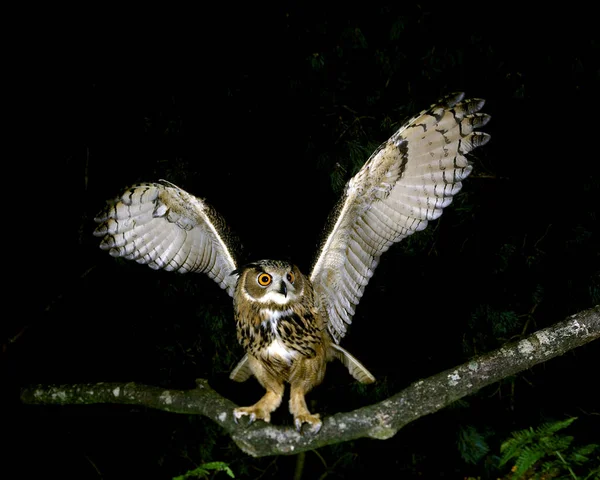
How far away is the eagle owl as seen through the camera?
6.45 feet

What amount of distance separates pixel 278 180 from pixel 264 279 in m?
1.15

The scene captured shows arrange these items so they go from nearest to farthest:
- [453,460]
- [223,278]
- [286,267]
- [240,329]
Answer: [286,267] < [240,329] < [223,278] < [453,460]

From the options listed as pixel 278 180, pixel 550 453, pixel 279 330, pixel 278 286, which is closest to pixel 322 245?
pixel 278 286

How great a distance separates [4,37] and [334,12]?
1839mm

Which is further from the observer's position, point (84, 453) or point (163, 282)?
point (163, 282)

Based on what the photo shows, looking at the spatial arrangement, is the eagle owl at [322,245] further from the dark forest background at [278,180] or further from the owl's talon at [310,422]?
the dark forest background at [278,180]

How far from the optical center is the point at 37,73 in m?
2.84

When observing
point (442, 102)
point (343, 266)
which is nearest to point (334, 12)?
point (442, 102)

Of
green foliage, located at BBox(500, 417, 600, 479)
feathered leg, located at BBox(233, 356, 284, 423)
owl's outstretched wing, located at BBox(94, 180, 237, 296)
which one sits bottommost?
green foliage, located at BBox(500, 417, 600, 479)

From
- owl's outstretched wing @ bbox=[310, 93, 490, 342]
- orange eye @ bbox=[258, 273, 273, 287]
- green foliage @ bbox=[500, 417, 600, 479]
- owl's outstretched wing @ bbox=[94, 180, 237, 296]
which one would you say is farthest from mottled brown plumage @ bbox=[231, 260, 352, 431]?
green foliage @ bbox=[500, 417, 600, 479]

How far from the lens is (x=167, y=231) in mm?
2381

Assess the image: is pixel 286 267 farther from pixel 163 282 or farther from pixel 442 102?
pixel 163 282

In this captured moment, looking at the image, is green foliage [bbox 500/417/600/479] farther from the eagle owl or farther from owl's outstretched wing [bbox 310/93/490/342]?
owl's outstretched wing [bbox 310/93/490/342]

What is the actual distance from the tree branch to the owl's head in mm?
454
